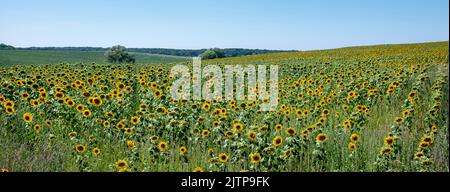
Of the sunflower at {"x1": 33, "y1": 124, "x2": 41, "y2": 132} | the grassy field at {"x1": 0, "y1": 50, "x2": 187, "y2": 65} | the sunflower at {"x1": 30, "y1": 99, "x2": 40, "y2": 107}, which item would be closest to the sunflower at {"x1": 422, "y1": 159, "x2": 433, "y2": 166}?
the sunflower at {"x1": 33, "y1": 124, "x2": 41, "y2": 132}

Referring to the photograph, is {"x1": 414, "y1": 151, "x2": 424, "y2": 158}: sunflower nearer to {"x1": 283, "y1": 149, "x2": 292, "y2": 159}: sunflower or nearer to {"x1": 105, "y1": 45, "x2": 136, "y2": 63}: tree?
{"x1": 283, "y1": 149, "x2": 292, "y2": 159}: sunflower

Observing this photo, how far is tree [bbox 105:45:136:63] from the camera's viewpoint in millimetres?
51031

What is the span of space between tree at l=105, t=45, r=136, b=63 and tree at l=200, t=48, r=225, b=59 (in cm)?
993

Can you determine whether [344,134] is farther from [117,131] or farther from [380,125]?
[117,131]

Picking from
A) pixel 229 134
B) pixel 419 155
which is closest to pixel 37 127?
pixel 229 134

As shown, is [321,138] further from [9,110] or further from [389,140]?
[9,110]

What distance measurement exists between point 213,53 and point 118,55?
12.4 m

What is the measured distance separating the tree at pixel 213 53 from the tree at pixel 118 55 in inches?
391

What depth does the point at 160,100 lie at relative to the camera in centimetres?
602

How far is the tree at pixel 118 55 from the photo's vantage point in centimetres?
5103

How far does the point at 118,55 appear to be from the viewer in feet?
167

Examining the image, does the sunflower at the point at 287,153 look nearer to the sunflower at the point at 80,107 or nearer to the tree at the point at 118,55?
the sunflower at the point at 80,107

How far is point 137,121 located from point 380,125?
8.74 feet
